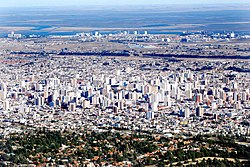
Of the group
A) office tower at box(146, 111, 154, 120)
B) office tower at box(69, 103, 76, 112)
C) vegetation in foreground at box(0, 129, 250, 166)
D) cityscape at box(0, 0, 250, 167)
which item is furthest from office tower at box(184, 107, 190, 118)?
office tower at box(69, 103, 76, 112)

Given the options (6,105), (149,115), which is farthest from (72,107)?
(149,115)

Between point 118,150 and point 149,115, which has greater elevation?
point 118,150

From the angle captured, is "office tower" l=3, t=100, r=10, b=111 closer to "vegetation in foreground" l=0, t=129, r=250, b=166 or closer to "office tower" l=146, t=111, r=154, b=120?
"office tower" l=146, t=111, r=154, b=120

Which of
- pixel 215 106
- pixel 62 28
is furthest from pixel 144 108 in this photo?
pixel 62 28

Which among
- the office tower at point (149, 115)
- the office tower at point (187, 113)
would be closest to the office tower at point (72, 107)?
the office tower at point (149, 115)

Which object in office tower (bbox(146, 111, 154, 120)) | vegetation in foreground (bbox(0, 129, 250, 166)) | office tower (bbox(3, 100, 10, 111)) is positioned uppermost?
vegetation in foreground (bbox(0, 129, 250, 166))

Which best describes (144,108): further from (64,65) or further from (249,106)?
(64,65)

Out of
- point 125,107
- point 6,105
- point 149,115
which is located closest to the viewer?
point 149,115

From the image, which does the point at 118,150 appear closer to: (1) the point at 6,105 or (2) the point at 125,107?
(2) the point at 125,107
